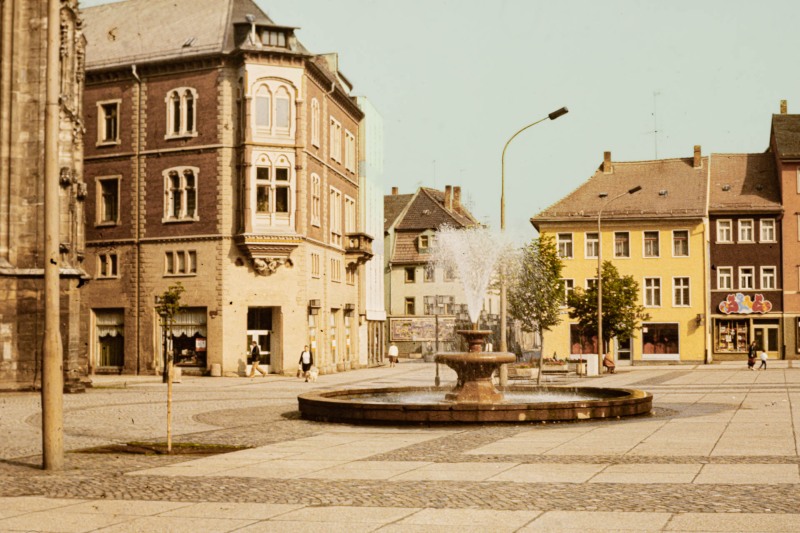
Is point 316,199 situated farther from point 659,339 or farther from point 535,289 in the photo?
point 659,339

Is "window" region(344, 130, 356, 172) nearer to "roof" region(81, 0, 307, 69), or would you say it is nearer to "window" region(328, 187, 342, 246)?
"window" region(328, 187, 342, 246)

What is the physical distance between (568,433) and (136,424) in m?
8.46

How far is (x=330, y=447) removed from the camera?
1553 centimetres

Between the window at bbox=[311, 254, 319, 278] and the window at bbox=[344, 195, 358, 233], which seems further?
the window at bbox=[344, 195, 358, 233]

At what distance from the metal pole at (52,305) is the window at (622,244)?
204ft

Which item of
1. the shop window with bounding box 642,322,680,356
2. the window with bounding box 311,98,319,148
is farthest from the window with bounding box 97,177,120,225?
the shop window with bounding box 642,322,680,356

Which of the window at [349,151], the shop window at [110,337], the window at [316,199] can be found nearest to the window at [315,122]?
the window at [316,199]

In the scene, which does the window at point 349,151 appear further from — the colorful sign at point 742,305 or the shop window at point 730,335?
the shop window at point 730,335

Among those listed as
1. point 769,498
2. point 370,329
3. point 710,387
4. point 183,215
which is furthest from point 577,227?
point 769,498

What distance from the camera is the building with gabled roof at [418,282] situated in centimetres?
8588

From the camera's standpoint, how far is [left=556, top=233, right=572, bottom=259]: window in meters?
73.2

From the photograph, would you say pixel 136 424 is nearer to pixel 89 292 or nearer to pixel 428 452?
pixel 428 452

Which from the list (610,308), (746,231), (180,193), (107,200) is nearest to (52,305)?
(180,193)

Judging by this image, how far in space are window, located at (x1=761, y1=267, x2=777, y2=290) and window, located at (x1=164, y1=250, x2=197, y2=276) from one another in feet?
138
